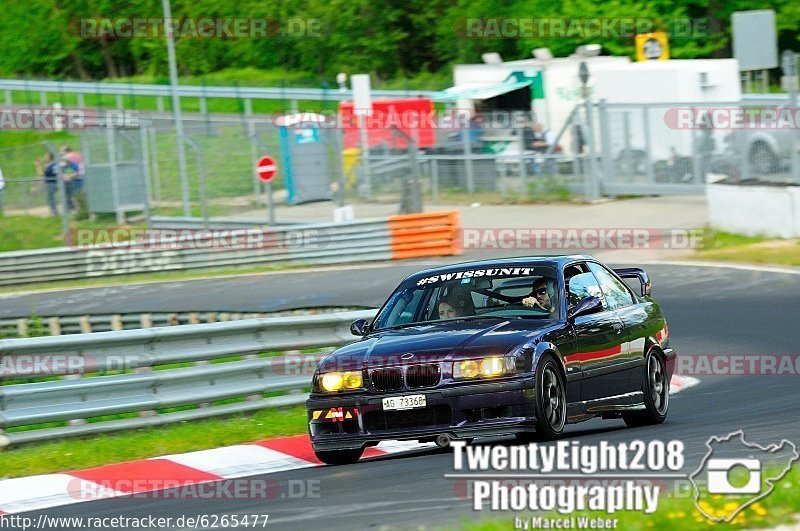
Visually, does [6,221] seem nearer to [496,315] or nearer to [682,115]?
[682,115]

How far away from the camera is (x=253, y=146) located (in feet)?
96.6

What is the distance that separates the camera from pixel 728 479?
22.4ft

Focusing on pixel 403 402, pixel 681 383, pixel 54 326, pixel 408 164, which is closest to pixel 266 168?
pixel 408 164

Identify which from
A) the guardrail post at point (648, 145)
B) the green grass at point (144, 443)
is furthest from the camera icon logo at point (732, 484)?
the guardrail post at point (648, 145)

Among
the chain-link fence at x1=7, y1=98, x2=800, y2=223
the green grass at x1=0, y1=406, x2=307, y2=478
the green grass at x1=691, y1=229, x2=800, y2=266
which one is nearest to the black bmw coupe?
the green grass at x1=0, y1=406, x2=307, y2=478

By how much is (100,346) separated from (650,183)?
71.3ft

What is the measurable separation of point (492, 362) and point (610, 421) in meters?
3.18

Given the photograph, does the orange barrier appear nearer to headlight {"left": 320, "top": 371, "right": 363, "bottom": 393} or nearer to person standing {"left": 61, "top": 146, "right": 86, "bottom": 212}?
person standing {"left": 61, "top": 146, "right": 86, "bottom": 212}

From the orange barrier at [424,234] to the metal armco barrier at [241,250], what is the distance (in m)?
0.02

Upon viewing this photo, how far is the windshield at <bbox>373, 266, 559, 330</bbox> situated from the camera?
9938 millimetres

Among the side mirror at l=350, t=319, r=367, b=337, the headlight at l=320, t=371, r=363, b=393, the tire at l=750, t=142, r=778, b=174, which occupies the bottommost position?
the tire at l=750, t=142, r=778, b=174

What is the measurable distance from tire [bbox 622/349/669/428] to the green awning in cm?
2753

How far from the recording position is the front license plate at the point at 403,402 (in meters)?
9.06

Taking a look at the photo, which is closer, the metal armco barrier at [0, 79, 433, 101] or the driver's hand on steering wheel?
the driver's hand on steering wheel
